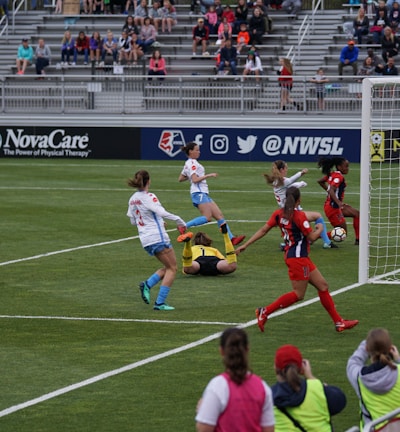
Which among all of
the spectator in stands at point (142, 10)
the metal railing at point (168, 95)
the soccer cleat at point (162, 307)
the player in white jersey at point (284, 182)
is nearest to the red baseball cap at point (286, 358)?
the player in white jersey at point (284, 182)

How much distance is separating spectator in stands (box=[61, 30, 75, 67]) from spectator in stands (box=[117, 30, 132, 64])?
6.38ft

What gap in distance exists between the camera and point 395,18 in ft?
142

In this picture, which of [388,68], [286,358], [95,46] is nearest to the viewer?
[286,358]

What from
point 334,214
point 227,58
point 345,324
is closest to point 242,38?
point 227,58

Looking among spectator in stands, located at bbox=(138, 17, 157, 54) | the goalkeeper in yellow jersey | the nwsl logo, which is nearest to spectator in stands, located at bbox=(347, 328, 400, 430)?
the goalkeeper in yellow jersey

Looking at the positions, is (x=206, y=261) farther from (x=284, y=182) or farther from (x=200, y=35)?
(x=200, y=35)

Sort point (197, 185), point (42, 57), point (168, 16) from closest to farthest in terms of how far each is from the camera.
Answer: point (197, 185), point (42, 57), point (168, 16)

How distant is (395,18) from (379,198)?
18.5 m

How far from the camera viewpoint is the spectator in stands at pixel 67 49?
45.8 meters

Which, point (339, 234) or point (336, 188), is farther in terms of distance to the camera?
point (336, 188)

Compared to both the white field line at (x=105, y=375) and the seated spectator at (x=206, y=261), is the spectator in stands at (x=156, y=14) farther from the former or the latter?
the white field line at (x=105, y=375)

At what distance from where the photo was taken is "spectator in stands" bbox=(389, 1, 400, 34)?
1689 inches

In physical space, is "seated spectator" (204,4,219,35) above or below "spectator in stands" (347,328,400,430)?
above

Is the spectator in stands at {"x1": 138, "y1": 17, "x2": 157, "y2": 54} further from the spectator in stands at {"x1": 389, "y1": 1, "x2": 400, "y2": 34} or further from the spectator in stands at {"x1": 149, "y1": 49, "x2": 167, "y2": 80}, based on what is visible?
the spectator in stands at {"x1": 389, "y1": 1, "x2": 400, "y2": 34}
